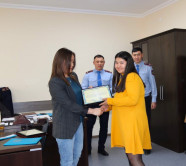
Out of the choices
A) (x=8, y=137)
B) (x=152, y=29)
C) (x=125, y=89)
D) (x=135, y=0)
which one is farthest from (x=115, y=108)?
(x=152, y=29)

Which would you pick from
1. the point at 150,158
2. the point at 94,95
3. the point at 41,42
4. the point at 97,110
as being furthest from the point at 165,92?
the point at 41,42

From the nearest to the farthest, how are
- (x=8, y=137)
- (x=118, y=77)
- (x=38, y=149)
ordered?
(x=38, y=149) → (x=8, y=137) → (x=118, y=77)

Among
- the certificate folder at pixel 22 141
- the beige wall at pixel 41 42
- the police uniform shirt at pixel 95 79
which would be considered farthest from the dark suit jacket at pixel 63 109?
the beige wall at pixel 41 42

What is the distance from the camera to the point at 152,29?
459 centimetres

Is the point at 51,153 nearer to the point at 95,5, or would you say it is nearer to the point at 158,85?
the point at 158,85

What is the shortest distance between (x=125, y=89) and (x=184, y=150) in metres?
2.21

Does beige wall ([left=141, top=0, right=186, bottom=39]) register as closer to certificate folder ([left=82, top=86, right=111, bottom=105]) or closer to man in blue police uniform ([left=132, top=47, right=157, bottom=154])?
man in blue police uniform ([left=132, top=47, right=157, bottom=154])

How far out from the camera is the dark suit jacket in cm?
177

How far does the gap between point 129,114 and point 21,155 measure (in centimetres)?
92

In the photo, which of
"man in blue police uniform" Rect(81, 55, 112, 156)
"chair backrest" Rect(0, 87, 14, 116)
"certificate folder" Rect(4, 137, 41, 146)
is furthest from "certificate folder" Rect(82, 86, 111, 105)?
"chair backrest" Rect(0, 87, 14, 116)

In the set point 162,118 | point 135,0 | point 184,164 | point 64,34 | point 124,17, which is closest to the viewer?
point 184,164

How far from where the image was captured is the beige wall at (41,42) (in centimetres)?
399

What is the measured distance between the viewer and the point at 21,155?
1.60 m

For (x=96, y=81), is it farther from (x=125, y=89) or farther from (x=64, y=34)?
(x=125, y=89)
